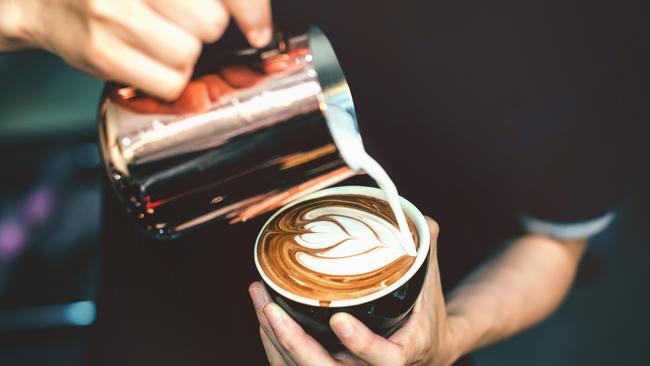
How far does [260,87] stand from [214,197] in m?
0.14

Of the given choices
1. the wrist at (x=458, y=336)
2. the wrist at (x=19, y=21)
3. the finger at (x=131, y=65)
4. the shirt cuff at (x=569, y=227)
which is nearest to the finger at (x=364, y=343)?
the wrist at (x=458, y=336)

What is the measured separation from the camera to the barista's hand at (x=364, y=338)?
681 mm

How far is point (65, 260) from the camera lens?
219 cm

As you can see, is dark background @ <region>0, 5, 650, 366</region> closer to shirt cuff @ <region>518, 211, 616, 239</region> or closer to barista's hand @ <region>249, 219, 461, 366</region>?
shirt cuff @ <region>518, 211, 616, 239</region>

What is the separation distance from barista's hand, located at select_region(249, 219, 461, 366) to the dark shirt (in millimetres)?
273

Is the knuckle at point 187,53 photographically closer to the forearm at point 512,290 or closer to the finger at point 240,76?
the finger at point 240,76

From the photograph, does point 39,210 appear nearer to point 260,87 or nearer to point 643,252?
point 260,87

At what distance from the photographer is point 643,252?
84.0 inches

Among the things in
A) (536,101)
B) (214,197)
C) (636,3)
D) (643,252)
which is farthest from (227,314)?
(643,252)

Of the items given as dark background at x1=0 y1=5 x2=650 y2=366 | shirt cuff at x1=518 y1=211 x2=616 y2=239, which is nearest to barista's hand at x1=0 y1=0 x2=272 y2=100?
shirt cuff at x1=518 y1=211 x2=616 y2=239

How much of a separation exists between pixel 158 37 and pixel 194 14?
44 mm

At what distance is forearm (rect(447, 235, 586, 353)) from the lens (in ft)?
3.43

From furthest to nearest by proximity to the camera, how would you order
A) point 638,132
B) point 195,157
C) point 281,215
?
point 638,132
point 281,215
point 195,157

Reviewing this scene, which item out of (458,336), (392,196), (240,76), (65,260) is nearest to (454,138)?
(458,336)
